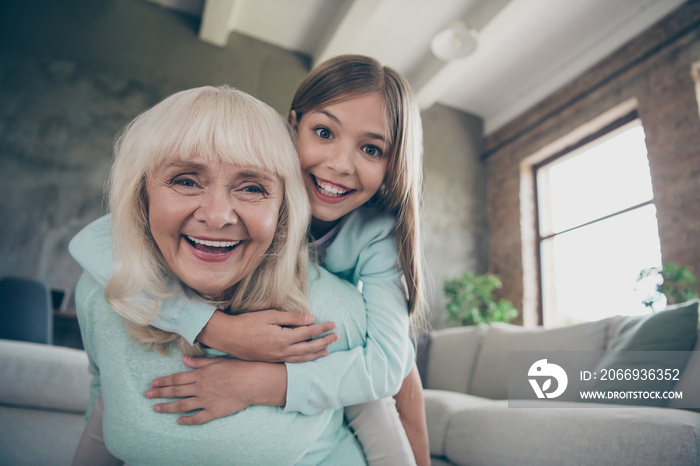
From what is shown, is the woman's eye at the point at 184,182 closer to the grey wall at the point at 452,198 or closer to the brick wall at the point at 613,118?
the brick wall at the point at 613,118

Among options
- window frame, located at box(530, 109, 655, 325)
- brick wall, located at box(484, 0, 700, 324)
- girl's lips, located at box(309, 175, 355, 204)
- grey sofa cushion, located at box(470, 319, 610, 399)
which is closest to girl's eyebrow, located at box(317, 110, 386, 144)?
girl's lips, located at box(309, 175, 355, 204)

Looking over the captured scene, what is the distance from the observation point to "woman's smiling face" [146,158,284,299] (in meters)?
0.81

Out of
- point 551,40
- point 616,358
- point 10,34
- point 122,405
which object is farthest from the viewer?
point 551,40

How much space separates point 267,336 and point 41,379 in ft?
4.69

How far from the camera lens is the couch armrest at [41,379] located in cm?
175

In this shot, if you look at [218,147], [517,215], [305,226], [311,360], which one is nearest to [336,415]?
[311,360]

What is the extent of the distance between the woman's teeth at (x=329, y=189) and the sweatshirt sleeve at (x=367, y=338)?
0.07 meters

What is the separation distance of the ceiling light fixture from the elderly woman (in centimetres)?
390

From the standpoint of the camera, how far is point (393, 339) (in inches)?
37.9

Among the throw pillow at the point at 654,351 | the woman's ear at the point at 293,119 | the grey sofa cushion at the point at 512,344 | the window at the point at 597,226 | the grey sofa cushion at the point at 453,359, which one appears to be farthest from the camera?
the window at the point at 597,226

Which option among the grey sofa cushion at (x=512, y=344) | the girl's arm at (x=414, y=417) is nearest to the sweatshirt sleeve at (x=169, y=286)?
the girl's arm at (x=414, y=417)

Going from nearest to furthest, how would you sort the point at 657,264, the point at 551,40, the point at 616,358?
the point at 616,358 → the point at 657,264 → the point at 551,40

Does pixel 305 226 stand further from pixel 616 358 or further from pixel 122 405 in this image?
pixel 616 358

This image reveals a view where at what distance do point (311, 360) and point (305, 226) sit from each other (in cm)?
27
